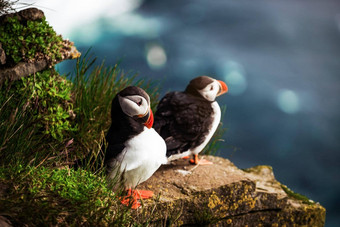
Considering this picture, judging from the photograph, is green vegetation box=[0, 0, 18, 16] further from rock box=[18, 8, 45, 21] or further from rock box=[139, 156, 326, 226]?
rock box=[139, 156, 326, 226]

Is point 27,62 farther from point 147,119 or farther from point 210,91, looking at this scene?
point 210,91

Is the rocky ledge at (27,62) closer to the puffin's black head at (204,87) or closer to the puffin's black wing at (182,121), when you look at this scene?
the puffin's black wing at (182,121)

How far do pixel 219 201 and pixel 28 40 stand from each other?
2999 mm

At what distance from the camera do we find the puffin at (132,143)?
12.9 ft

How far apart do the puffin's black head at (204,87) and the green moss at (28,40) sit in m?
1.75

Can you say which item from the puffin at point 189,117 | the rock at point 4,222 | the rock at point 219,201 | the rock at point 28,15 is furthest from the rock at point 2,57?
the rock at point 4,222

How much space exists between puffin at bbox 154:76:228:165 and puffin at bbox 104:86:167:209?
0.72m

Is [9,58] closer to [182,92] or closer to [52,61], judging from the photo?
[52,61]

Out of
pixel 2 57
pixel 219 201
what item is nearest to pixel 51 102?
pixel 2 57

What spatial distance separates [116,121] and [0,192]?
4.41 ft

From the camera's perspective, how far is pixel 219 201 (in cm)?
492

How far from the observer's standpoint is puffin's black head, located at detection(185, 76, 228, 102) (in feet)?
17.1

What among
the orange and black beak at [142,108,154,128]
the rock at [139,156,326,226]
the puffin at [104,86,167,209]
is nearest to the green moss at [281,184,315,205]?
the rock at [139,156,326,226]

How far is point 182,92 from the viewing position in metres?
5.35
